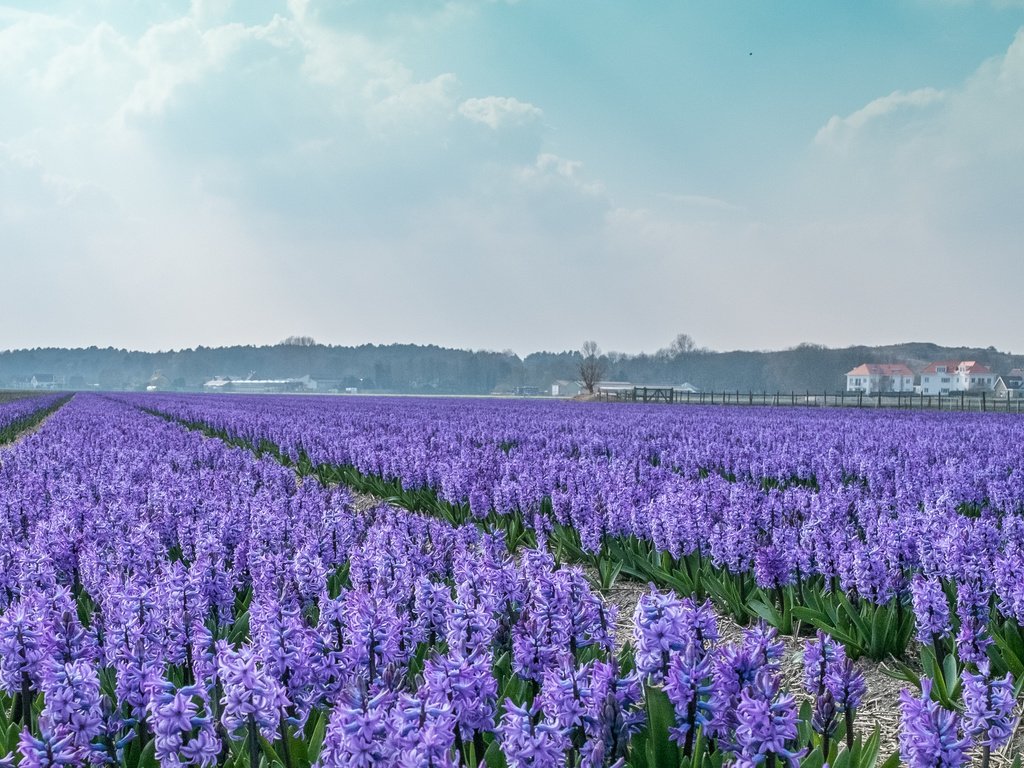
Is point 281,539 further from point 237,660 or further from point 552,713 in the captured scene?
point 552,713

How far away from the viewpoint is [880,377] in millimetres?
137375

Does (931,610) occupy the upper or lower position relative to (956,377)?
lower

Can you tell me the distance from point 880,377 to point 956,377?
11481mm

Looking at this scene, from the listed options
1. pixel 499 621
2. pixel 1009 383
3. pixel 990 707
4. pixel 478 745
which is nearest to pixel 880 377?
pixel 1009 383

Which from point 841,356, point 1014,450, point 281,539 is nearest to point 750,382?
point 841,356

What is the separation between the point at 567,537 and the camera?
26.8 feet

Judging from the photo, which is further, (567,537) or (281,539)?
(567,537)

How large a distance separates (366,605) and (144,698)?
2.91ft

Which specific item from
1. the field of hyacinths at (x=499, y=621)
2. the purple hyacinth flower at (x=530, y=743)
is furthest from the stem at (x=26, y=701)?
the purple hyacinth flower at (x=530, y=743)

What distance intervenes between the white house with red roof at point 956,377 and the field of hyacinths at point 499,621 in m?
124

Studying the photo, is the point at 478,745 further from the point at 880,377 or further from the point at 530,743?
the point at 880,377

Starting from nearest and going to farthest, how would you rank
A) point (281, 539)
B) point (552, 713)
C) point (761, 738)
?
1. point (761, 738)
2. point (552, 713)
3. point (281, 539)

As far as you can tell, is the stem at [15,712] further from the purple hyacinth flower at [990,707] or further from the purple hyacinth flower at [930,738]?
the purple hyacinth flower at [990,707]

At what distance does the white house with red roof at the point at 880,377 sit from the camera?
137m
